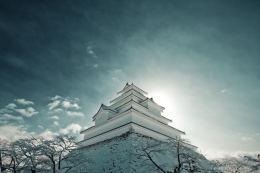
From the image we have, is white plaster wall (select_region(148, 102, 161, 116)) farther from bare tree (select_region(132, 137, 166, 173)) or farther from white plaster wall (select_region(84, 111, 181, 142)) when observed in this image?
bare tree (select_region(132, 137, 166, 173))

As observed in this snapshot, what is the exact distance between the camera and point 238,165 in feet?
68.7

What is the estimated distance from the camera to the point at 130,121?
18.5 metres

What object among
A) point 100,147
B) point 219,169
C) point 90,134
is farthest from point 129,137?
point 219,169

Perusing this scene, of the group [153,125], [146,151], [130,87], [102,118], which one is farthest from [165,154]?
[130,87]

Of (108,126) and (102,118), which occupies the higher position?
(102,118)

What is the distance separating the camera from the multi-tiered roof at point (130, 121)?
18688 millimetres

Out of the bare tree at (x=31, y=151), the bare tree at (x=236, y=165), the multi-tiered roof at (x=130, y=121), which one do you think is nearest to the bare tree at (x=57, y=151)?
the bare tree at (x=31, y=151)

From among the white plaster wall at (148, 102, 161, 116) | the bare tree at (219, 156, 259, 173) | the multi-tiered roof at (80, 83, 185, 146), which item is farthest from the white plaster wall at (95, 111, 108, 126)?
the bare tree at (219, 156, 259, 173)

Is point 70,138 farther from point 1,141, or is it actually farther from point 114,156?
point 1,141

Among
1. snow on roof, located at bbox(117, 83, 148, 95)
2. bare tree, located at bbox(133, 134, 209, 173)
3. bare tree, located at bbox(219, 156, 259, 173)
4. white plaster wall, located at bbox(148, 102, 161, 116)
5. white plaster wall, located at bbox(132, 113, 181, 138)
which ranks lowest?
bare tree, located at bbox(219, 156, 259, 173)

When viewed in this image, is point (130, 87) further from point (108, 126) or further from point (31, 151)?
point (31, 151)

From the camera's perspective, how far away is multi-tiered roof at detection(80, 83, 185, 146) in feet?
61.3

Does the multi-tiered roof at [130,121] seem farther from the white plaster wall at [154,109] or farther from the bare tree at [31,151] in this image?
the bare tree at [31,151]

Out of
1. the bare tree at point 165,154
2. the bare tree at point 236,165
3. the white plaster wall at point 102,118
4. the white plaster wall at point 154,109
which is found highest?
the white plaster wall at point 154,109
